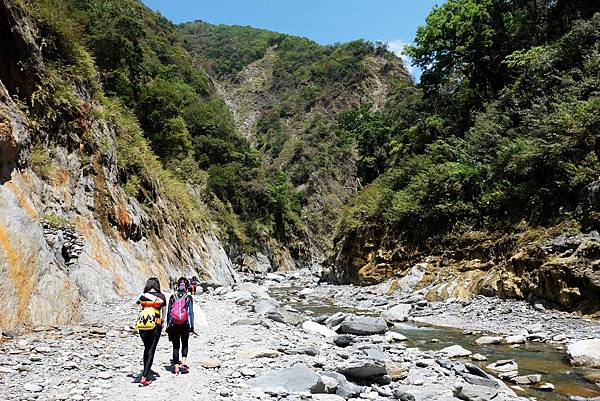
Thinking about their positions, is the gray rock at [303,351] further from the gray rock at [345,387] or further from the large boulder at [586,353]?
the large boulder at [586,353]

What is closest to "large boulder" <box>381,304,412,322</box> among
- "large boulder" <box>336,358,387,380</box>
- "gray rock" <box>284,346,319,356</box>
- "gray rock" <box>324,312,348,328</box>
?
"gray rock" <box>324,312,348,328</box>

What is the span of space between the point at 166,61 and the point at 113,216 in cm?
4132

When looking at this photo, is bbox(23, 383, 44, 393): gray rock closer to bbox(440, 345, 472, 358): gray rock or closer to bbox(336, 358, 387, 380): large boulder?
bbox(336, 358, 387, 380): large boulder

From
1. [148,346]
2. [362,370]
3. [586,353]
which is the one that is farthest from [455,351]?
[148,346]

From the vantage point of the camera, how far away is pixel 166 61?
53.2m

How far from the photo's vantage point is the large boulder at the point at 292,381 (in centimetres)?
640

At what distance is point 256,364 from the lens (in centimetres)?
758

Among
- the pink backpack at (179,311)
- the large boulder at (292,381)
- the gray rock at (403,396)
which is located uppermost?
the pink backpack at (179,311)

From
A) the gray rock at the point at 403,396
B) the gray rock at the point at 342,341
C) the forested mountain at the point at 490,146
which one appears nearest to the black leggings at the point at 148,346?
the gray rock at the point at 403,396

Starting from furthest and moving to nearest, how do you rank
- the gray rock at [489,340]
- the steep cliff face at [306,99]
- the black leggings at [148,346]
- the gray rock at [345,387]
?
1. the steep cliff face at [306,99]
2. the gray rock at [489,340]
3. the gray rock at [345,387]
4. the black leggings at [148,346]

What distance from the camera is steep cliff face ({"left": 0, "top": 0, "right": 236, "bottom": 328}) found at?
873cm

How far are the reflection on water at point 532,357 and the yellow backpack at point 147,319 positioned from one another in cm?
625

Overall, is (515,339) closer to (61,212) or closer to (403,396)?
(403,396)

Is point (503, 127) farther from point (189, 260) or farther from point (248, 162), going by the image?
point (248, 162)
